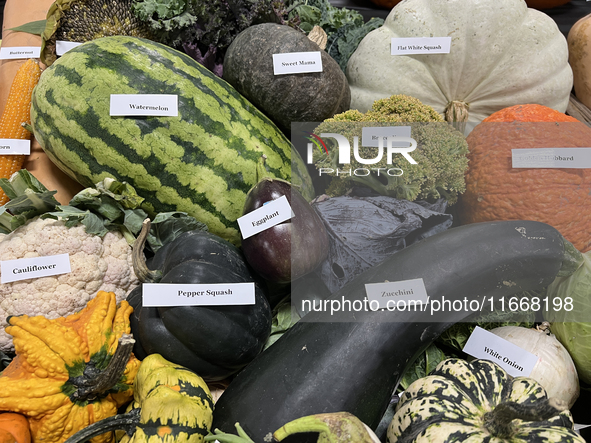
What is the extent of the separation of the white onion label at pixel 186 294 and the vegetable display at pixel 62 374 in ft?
0.35

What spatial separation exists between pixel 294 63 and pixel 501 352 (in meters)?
1.05

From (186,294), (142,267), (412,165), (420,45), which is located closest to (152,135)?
(142,267)

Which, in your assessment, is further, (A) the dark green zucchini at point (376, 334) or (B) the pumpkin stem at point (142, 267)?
(B) the pumpkin stem at point (142, 267)

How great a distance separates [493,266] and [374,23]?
1.20 metres

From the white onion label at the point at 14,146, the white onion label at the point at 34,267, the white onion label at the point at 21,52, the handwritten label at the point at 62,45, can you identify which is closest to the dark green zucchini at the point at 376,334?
the white onion label at the point at 34,267

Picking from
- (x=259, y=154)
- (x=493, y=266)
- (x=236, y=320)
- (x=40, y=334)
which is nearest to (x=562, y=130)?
(x=493, y=266)

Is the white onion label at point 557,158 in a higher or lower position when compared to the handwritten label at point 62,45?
lower

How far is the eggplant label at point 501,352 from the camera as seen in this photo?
0.99 metres

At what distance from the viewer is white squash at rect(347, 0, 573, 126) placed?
138 centimetres

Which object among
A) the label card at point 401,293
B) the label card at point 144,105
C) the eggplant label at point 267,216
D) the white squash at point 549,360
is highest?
the label card at point 144,105

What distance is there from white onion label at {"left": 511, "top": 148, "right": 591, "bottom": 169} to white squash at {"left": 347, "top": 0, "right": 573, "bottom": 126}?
0.42 meters

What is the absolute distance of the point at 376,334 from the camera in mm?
937

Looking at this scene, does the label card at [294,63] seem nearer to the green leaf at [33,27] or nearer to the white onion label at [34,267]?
the white onion label at [34,267]

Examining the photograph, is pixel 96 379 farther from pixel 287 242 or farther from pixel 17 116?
pixel 17 116
